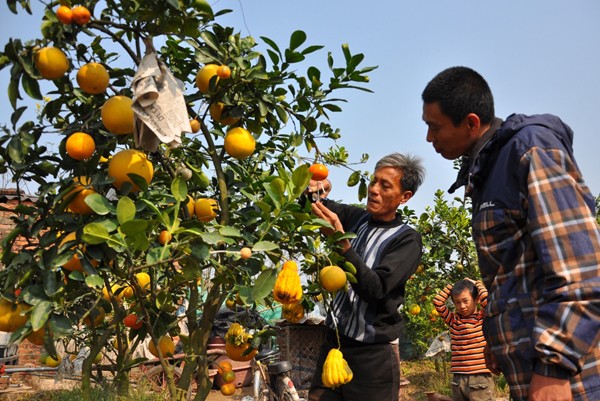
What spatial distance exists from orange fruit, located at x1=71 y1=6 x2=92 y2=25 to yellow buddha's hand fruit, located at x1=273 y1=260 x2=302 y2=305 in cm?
89

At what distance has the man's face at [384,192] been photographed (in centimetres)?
238

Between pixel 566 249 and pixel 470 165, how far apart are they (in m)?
0.36

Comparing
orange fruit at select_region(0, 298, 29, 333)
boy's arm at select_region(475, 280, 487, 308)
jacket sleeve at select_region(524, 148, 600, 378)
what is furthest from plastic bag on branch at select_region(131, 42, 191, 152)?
boy's arm at select_region(475, 280, 487, 308)

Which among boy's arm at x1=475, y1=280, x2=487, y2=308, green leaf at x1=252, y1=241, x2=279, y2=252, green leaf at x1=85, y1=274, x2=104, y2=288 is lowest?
green leaf at x1=85, y1=274, x2=104, y2=288

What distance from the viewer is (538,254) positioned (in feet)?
3.93

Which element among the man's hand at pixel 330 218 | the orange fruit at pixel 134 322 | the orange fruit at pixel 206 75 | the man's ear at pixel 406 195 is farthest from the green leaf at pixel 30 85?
the man's ear at pixel 406 195

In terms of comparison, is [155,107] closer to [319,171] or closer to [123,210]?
[123,210]

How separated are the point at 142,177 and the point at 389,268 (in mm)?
1048

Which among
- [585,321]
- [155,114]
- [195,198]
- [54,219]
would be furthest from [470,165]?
[54,219]

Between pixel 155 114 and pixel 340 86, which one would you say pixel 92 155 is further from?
pixel 340 86

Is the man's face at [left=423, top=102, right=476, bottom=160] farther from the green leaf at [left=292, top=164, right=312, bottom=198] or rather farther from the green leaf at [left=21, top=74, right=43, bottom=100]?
the green leaf at [left=21, top=74, right=43, bottom=100]

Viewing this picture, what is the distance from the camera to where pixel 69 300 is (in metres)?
1.83

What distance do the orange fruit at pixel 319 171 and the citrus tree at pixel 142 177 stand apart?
151 mm

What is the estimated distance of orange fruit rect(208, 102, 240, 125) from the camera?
1888 millimetres
